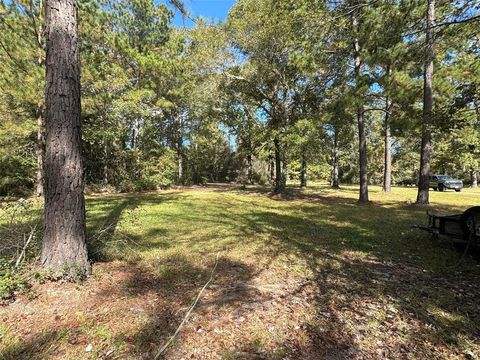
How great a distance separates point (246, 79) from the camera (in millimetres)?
14953

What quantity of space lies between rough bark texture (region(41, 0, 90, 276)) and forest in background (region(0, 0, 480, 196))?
1747 millimetres

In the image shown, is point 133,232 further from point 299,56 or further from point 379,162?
point 379,162

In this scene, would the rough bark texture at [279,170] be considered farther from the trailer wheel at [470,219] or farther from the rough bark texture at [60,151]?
the rough bark texture at [60,151]

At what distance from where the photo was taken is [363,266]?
188 inches

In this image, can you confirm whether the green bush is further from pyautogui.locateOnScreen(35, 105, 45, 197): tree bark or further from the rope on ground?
pyautogui.locateOnScreen(35, 105, 45, 197): tree bark

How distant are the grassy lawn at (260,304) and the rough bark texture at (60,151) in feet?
1.34

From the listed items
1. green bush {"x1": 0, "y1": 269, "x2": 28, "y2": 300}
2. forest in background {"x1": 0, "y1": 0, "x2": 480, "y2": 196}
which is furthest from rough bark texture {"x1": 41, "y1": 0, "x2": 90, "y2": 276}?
forest in background {"x1": 0, "y1": 0, "x2": 480, "y2": 196}

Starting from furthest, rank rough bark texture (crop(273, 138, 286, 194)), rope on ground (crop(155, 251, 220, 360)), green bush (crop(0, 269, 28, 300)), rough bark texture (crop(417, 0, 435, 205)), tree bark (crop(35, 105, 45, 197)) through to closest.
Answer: rough bark texture (crop(273, 138, 286, 194)), tree bark (crop(35, 105, 45, 197)), rough bark texture (crop(417, 0, 435, 205)), green bush (crop(0, 269, 28, 300)), rope on ground (crop(155, 251, 220, 360))

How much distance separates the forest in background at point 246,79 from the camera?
5773 millimetres

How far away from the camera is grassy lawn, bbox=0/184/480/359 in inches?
102

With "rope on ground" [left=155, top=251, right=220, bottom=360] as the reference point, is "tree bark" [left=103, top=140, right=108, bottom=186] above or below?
above

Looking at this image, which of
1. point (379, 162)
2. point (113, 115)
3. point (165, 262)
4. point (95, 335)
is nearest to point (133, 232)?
point (165, 262)

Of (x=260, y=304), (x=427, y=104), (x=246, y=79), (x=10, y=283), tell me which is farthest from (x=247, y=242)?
(x=246, y=79)

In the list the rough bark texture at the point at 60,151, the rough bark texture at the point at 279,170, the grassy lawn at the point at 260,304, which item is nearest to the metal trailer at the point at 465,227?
the grassy lawn at the point at 260,304
